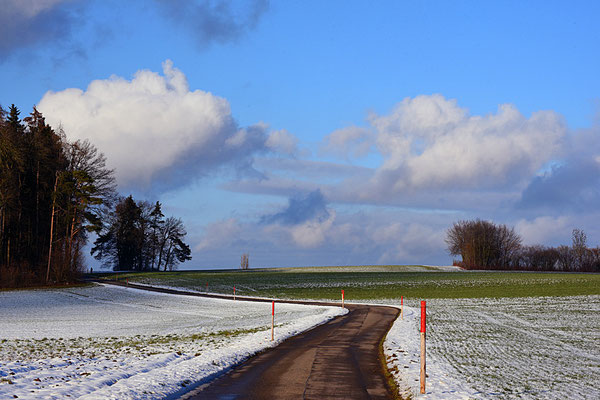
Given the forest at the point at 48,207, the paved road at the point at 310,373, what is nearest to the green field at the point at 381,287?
the forest at the point at 48,207

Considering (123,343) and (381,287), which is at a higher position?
(381,287)

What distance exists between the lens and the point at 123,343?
71.8 feet

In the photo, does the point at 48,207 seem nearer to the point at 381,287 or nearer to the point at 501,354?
the point at 381,287

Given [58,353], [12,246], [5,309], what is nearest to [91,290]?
[12,246]

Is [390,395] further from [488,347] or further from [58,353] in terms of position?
[58,353]

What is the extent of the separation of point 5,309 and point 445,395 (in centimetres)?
4033

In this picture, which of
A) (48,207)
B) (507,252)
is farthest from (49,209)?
(507,252)

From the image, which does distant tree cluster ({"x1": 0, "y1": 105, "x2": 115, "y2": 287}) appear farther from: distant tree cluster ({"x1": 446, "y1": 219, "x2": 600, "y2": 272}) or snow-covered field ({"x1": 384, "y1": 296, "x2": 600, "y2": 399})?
distant tree cluster ({"x1": 446, "y1": 219, "x2": 600, "y2": 272})

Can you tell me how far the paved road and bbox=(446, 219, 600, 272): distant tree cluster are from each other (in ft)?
361

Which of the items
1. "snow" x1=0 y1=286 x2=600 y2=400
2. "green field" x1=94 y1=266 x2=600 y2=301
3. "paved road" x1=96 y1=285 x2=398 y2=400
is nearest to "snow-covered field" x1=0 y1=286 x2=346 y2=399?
"snow" x1=0 y1=286 x2=600 y2=400

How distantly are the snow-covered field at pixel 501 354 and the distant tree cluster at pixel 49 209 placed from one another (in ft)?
144

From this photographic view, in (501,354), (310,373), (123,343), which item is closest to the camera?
(310,373)

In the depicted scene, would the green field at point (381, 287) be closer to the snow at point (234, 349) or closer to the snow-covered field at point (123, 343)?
the snow at point (234, 349)

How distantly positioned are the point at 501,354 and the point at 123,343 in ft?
46.0
